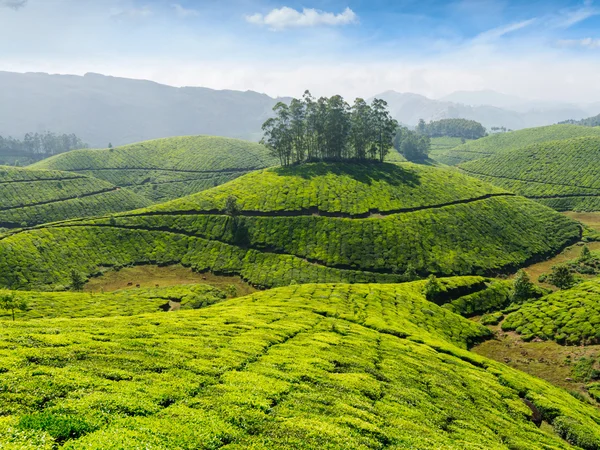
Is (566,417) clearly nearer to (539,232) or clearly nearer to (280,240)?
(280,240)

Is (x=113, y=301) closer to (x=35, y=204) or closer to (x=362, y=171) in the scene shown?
(x=362, y=171)

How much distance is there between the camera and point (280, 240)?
122 metres

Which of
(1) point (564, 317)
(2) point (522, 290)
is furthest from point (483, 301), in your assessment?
(1) point (564, 317)

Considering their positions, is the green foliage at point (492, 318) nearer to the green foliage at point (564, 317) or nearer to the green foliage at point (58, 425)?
the green foliage at point (564, 317)

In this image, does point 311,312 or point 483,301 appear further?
point 483,301

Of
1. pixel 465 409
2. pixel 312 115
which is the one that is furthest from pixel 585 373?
pixel 312 115

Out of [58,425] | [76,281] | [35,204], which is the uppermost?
[35,204]

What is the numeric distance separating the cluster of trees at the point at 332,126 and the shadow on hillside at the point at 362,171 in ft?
38.8

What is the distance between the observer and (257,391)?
24.4 m

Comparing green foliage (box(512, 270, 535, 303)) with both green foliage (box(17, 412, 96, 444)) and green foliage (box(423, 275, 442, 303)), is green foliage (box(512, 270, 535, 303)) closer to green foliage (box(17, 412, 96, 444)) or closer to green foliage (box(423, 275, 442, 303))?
green foliage (box(423, 275, 442, 303))

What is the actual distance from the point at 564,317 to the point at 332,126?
13561cm

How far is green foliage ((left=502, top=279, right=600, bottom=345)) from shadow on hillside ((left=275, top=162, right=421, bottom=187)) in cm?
8869

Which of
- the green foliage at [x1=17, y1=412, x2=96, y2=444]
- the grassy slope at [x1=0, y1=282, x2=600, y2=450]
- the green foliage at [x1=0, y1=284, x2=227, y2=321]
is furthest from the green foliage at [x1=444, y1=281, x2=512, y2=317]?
the green foliage at [x1=17, y1=412, x2=96, y2=444]

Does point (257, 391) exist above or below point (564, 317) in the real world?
above
